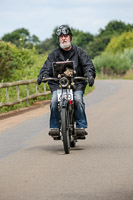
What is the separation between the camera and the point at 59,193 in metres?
6.07

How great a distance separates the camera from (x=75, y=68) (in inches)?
373

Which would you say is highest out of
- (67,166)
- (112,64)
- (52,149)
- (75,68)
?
(75,68)

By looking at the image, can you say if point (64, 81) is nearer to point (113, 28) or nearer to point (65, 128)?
point (65, 128)

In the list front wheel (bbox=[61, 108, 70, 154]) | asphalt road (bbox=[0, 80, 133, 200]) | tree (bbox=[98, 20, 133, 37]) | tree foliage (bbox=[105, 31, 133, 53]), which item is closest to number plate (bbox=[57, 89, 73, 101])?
front wheel (bbox=[61, 108, 70, 154])

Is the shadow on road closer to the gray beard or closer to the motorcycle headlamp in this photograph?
the motorcycle headlamp

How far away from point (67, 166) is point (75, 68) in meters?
2.15

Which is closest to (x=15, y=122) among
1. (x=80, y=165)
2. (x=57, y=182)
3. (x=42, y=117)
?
(x=42, y=117)

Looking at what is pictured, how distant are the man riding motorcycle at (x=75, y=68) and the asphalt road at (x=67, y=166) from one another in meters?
0.49

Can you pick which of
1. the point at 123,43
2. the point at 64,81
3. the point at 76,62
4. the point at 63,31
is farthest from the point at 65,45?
the point at 123,43

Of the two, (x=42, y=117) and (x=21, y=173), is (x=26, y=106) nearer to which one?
(x=42, y=117)

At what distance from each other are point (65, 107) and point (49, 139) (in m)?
2.59

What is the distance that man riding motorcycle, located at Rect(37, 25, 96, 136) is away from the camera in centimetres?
930

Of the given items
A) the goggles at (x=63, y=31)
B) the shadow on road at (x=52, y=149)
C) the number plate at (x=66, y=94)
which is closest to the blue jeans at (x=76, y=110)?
the number plate at (x=66, y=94)

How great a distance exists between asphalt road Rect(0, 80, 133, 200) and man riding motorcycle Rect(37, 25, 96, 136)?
49 cm
